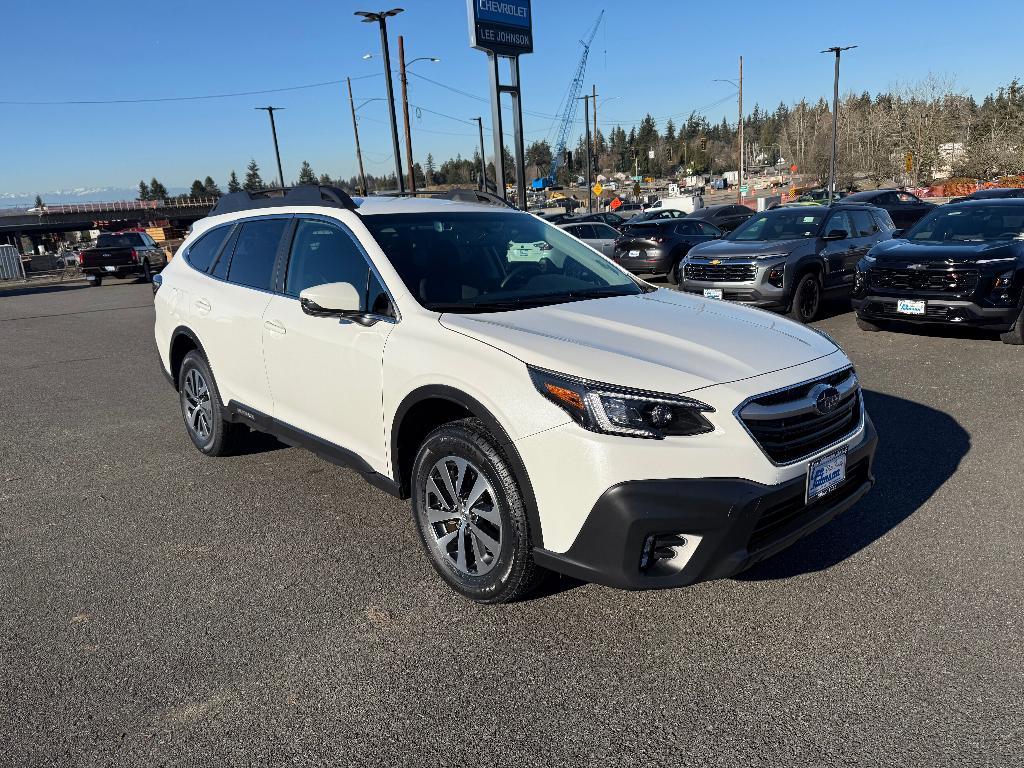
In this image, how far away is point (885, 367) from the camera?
24.8 ft

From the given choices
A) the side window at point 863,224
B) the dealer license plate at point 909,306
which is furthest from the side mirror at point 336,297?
the side window at point 863,224

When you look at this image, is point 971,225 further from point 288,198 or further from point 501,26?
point 501,26

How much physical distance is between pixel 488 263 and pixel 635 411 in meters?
1.60

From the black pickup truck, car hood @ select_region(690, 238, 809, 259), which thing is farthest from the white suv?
the black pickup truck

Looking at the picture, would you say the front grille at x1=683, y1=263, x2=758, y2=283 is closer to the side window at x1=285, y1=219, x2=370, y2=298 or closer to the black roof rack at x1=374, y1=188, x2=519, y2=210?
the black roof rack at x1=374, y1=188, x2=519, y2=210

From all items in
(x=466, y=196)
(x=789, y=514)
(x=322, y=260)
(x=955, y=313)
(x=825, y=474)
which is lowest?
(x=955, y=313)

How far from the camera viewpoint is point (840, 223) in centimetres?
1104

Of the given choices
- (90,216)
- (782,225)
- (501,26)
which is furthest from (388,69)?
(90,216)

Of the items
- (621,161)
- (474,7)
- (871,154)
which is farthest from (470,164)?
(474,7)

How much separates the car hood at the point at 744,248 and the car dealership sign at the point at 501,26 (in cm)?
1272

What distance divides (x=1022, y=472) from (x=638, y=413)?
10.7 ft

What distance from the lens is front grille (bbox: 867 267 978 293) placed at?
8039 mm

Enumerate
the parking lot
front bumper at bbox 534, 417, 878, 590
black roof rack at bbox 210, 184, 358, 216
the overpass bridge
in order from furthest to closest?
the overpass bridge
black roof rack at bbox 210, 184, 358, 216
front bumper at bbox 534, 417, 878, 590
the parking lot

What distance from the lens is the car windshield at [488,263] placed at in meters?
3.71
